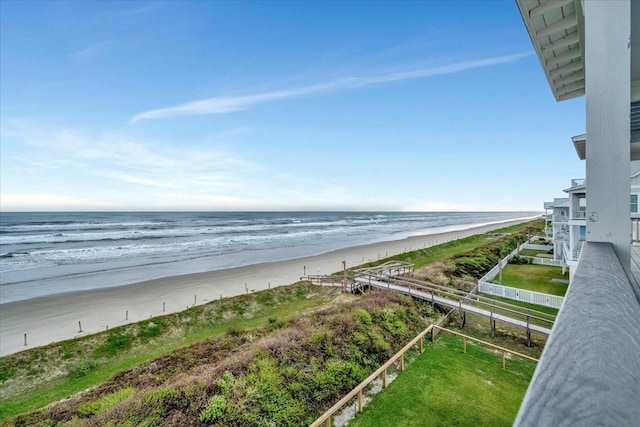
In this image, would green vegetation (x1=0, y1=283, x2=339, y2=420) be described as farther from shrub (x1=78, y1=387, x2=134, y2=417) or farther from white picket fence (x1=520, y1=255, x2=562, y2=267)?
white picket fence (x1=520, y1=255, x2=562, y2=267)

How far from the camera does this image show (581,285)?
157cm

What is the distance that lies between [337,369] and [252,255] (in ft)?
92.2

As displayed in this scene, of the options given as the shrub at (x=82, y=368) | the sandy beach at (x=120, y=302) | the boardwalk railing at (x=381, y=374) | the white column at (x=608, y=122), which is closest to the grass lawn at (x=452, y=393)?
the boardwalk railing at (x=381, y=374)

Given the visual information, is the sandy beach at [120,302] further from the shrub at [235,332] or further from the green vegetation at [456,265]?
the green vegetation at [456,265]

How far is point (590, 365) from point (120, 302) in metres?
→ 23.4

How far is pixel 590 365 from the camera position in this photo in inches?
35.8

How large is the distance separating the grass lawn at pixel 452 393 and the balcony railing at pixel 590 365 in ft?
25.0

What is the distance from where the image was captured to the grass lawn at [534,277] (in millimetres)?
19016

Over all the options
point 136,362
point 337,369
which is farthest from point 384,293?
point 136,362

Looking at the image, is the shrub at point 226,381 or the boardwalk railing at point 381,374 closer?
the boardwalk railing at point 381,374

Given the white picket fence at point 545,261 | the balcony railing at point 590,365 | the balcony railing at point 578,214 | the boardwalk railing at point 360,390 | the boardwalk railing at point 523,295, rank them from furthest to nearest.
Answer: the white picket fence at point 545,261
the balcony railing at point 578,214
the boardwalk railing at point 523,295
the boardwalk railing at point 360,390
the balcony railing at point 590,365

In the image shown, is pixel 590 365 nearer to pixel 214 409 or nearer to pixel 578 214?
pixel 214 409

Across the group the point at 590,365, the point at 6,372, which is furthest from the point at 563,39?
the point at 6,372

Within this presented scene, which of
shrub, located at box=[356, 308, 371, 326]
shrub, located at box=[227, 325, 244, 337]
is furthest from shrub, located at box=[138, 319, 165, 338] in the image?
shrub, located at box=[356, 308, 371, 326]
